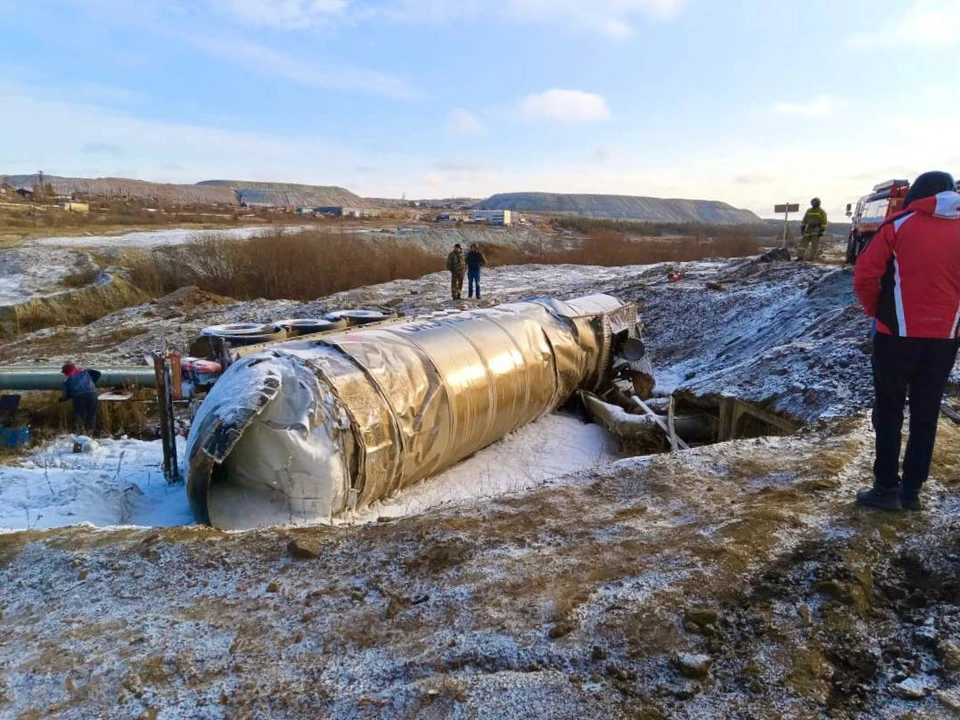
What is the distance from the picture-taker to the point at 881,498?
11.6 ft

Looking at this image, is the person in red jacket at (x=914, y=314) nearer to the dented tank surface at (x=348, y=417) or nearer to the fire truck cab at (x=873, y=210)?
the dented tank surface at (x=348, y=417)

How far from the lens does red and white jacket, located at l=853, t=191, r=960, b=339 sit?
318 cm

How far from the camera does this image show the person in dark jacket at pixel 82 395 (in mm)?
8594

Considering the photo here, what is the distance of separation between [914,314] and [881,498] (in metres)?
1.04

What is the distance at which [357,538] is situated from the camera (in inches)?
143

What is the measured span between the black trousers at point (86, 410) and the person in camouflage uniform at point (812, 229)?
16178mm

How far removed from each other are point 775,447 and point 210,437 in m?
4.20

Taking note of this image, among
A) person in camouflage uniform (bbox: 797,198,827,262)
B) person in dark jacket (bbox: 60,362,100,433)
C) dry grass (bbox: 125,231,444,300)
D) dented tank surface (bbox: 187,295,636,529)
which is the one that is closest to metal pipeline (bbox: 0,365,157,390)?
person in dark jacket (bbox: 60,362,100,433)

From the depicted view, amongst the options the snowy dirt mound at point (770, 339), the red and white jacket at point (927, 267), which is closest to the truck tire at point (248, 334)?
the snowy dirt mound at point (770, 339)

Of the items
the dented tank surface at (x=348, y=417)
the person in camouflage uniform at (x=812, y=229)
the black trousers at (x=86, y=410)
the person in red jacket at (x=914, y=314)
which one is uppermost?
the person in camouflage uniform at (x=812, y=229)

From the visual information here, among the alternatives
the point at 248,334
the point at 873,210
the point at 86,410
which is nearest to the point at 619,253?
the point at 873,210

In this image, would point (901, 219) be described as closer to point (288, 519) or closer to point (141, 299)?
point (288, 519)

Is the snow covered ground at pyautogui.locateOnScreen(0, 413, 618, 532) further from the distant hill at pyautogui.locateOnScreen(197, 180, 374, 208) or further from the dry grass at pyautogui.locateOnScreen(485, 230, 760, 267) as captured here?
the distant hill at pyautogui.locateOnScreen(197, 180, 374, 208)

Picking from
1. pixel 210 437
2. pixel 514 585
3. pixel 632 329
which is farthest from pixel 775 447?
pixel 632 329
